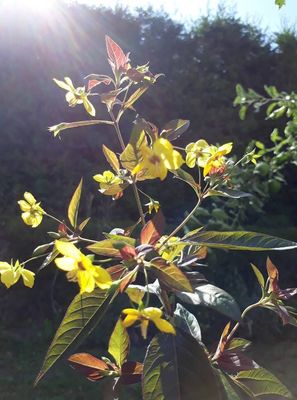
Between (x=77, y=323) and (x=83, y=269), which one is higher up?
(x=83, y=269)

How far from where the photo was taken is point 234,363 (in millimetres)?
1083

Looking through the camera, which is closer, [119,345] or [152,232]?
[152,232]

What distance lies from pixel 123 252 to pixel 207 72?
19.7ft

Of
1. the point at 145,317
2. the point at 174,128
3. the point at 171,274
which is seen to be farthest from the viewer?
the point at 174,128

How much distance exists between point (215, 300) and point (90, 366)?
0.29 m

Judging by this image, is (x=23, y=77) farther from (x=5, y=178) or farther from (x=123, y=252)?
(x=123, y=252)

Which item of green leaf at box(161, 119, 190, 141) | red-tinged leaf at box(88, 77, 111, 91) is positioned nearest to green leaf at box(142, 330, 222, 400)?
green leaf at box(161, 119, 190, 141)

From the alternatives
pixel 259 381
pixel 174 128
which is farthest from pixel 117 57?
pixel 259 381

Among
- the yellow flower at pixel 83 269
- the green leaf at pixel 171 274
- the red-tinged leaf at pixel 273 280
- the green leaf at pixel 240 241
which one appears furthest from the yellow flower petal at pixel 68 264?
the red-tinged leaf at pixel 273 280

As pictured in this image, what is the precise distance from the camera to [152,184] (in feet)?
18.5

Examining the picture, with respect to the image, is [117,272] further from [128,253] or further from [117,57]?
[117,57]

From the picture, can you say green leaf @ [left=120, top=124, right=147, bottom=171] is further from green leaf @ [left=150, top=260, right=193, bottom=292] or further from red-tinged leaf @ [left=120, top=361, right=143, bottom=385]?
red-tinged leaf @ [left=120, top=361, right=143, bottom=385]

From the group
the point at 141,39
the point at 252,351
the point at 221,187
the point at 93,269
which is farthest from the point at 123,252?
the point at 141,39

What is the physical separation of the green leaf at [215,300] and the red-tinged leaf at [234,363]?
0.52 ft
